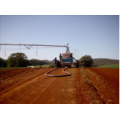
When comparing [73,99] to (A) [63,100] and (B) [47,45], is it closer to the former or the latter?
(A) [63,100]

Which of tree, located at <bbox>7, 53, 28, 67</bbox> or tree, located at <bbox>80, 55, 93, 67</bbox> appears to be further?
tree, located at <bbox>80, 55, 93, 67</bbox>

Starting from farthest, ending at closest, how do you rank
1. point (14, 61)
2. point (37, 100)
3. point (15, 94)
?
point (14, 61), point (15, 94), point (37, 100)

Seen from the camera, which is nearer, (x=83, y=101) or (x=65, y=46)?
(x=83, y=101)

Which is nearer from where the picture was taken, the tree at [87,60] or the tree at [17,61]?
the tree at [17,61]

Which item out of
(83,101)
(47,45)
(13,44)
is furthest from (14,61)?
(83,101)

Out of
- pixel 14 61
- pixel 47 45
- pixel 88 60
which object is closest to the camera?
pixel 47 45

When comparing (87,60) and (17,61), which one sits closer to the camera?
(17,61)

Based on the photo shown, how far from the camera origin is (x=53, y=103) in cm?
382

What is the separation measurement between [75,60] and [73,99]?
1570 centimetres

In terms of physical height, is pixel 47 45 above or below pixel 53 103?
above

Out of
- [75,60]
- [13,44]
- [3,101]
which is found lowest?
[3,101]

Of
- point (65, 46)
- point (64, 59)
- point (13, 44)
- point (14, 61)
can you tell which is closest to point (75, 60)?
point (64, 59)

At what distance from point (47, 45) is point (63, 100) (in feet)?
96.3

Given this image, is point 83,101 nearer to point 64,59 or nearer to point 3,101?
point 3,101
